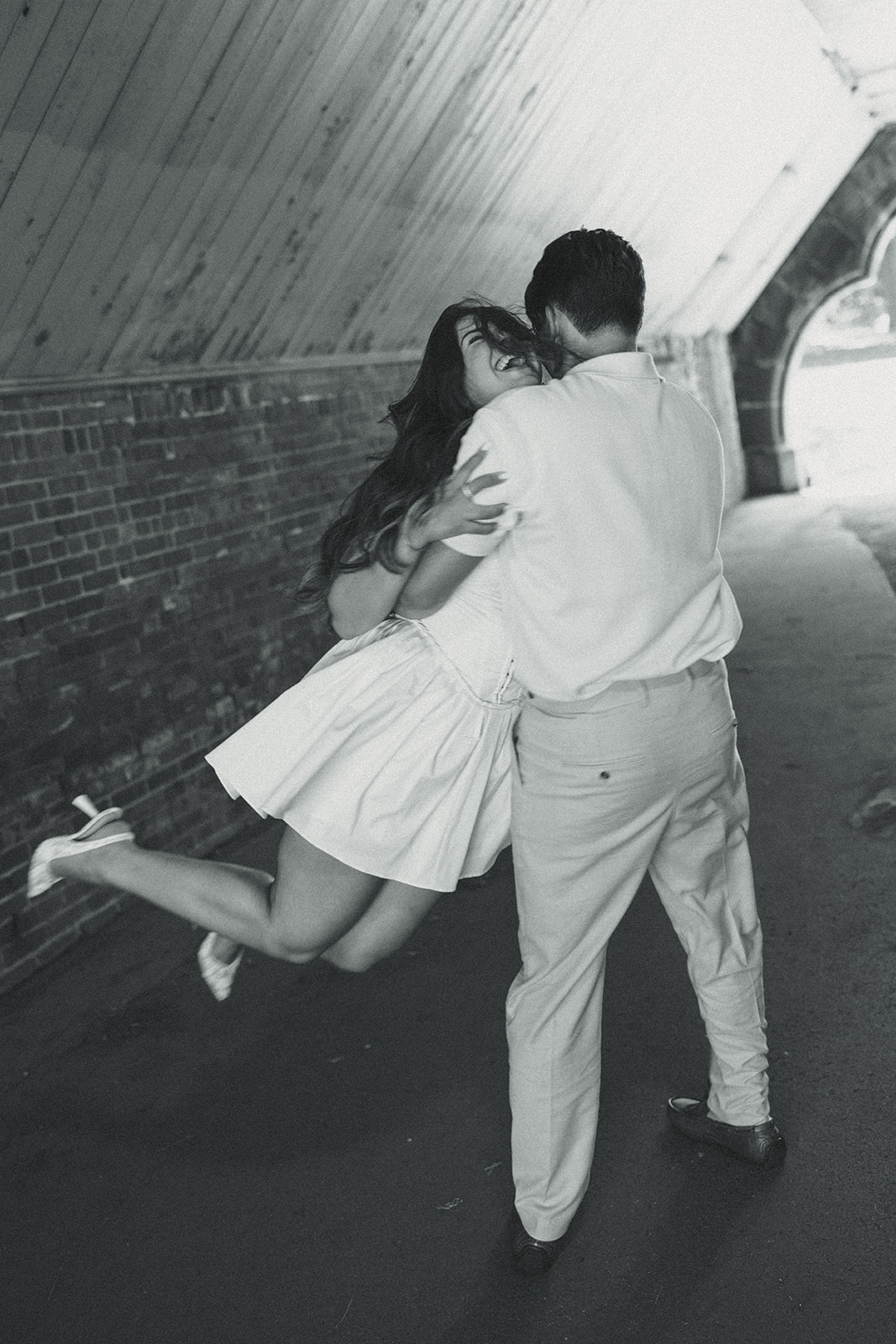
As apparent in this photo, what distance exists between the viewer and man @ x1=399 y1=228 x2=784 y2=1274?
225cm

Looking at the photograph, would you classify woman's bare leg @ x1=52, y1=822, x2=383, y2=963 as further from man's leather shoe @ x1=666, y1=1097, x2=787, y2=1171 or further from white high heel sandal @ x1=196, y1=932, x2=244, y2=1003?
man's leather shoe @ x1=666, y1=1097, x2=787, y2=1171

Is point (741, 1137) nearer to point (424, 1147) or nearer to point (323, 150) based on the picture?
point (424, 1147)

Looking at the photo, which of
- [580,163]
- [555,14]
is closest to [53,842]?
[555,14]

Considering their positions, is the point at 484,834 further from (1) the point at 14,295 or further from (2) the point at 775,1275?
(1) the point at 14,295

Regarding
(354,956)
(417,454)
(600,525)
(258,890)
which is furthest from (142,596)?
(600,525)

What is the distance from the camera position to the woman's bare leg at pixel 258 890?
8.86 ft

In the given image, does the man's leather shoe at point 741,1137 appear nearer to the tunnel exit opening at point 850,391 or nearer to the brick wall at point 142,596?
the brick wall at point 142,596

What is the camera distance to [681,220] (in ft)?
34.9

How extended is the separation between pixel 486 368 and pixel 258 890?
49.6 inches

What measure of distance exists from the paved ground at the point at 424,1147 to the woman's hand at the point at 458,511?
1528 mm

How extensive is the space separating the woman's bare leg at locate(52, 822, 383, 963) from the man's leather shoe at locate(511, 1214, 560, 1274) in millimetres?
739

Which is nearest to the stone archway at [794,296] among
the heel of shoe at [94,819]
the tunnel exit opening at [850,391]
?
the tunnel exit opening at [850,391]

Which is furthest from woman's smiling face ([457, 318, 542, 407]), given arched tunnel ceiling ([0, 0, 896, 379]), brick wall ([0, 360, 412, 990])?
brick wall ([0, 360, 412, 990])

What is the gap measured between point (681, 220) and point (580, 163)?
3.02 meters
